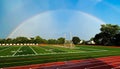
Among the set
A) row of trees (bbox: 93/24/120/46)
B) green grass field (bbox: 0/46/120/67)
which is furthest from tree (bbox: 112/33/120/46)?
green grass field (bbox: 0/46/120/67)

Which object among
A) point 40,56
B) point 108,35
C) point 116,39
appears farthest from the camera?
point 108,35

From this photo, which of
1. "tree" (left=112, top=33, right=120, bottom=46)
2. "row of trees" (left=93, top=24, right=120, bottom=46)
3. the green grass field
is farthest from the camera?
"row of trees" (left=93, top=24, right=120, bottom=46)

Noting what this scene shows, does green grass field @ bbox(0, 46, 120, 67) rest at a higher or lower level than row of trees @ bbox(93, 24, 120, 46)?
lower

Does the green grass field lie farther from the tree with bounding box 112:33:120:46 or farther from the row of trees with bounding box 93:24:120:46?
the row of trees with bounding box 93:24:120:46

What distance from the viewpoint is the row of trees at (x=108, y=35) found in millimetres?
71094

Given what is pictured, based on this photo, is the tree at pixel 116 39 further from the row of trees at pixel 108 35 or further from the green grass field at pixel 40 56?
the green grass field at pixel 40 56

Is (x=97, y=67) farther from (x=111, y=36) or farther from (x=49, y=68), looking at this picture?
(x=111, y=36)

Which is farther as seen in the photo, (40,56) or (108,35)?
(108,35)

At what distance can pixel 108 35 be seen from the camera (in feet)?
251

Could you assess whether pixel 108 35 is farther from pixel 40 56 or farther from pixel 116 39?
pixel 40 56

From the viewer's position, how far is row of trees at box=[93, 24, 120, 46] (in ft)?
233

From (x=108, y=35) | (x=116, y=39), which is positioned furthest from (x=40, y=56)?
(x=108, y=35)

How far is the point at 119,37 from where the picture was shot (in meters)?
68.2

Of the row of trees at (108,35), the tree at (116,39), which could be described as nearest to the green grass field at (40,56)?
the tree at (116,39)
